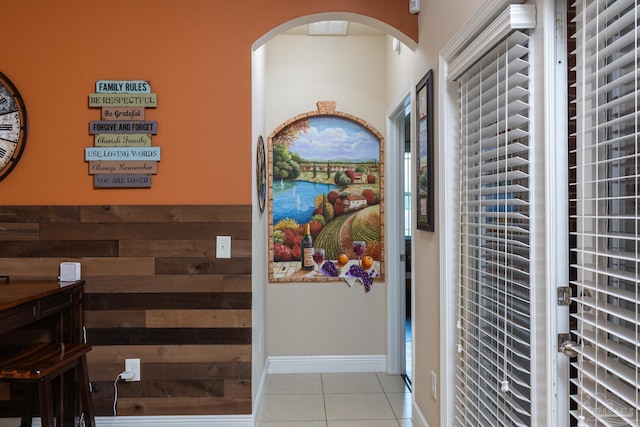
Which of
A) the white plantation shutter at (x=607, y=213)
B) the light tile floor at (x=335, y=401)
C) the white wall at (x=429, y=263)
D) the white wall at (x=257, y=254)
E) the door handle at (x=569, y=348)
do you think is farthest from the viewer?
the light tile floor at (x=335, y=401)

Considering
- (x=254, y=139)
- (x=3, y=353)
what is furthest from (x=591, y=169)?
(x=3, y=353)

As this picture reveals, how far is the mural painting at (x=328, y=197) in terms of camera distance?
3.93 m

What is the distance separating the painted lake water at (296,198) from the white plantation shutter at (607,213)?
2.71 meters

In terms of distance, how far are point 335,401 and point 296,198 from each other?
5.22ft

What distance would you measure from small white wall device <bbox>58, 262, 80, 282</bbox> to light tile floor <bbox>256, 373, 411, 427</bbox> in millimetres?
1403

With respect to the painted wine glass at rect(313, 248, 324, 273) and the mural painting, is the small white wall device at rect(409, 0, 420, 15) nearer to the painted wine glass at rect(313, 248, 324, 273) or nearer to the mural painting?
the mural painting

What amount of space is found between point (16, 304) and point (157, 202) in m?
0.90

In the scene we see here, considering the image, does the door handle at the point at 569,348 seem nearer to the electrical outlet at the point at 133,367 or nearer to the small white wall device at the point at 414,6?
the small white wall device at the point at 414,6

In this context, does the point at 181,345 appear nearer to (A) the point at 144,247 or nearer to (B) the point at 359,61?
(A) the point at 144,247

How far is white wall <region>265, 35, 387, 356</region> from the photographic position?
3.93m

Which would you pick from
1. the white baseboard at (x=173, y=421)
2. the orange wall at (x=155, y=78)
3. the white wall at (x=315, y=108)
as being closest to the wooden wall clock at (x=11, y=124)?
the orange wall at (x=155, y=78)

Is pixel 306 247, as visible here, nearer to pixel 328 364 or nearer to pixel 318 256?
pixel 318 256

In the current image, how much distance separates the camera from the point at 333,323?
3971 mm

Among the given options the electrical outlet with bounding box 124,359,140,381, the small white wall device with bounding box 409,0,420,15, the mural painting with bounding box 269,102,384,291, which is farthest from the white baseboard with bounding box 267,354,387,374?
the small white wall device with bounding box 409,0,420,15
